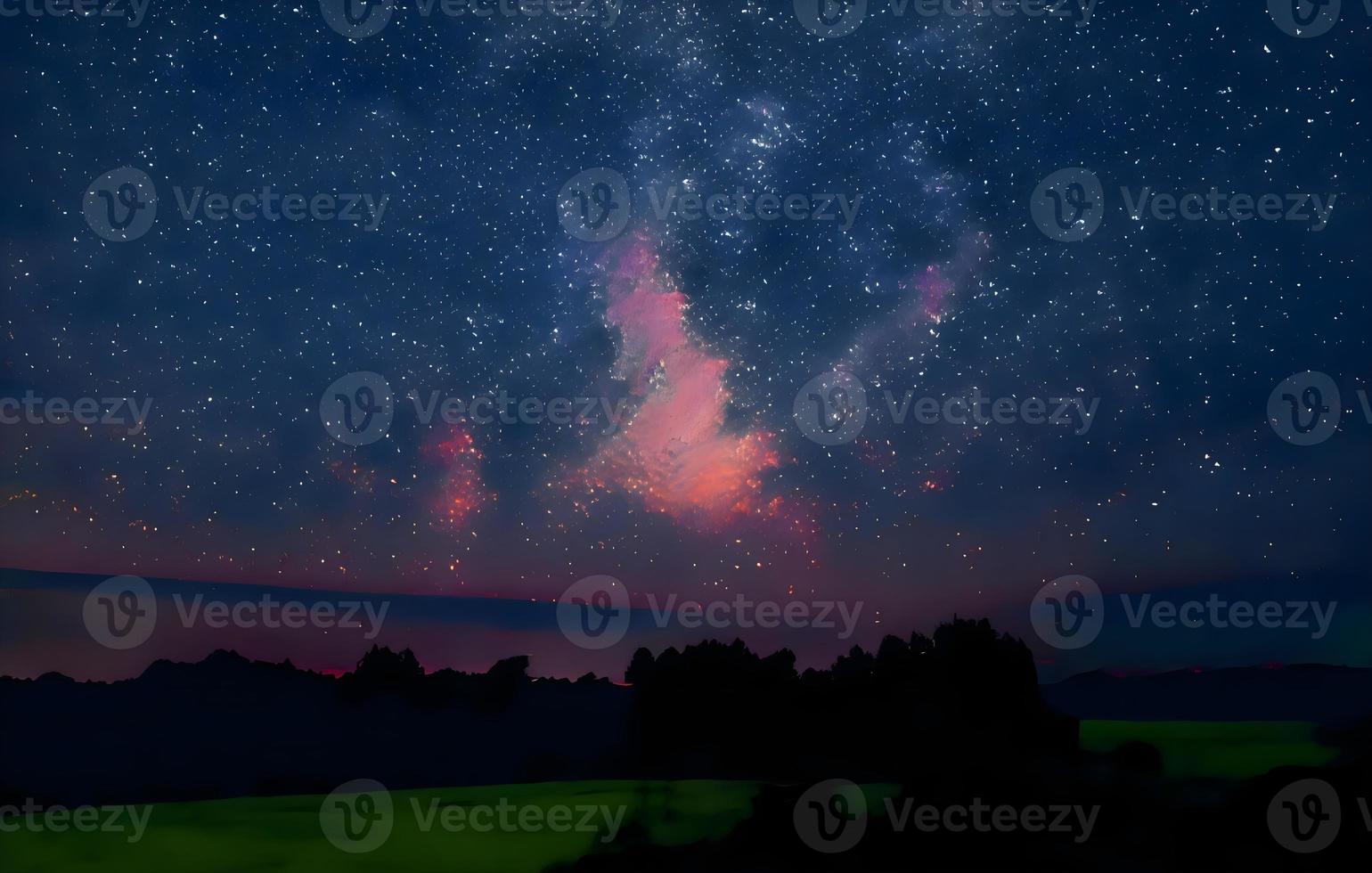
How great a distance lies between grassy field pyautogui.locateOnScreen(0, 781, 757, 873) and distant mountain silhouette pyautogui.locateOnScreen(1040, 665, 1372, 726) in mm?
4684

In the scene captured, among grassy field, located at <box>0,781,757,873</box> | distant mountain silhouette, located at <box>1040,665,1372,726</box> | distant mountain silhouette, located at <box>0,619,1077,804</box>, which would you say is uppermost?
distant mountain silhouette, located at <box>1040,665,1372,726</box>

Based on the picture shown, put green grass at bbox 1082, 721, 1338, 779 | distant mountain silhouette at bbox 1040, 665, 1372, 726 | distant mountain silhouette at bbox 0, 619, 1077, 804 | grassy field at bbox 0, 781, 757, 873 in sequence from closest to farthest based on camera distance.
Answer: grassy field at bbox 0, 781, 757, 873
distant mountain silhouette at bbox 0, 619, 1077, 804
green grass at bbox 1082, 721, 1338, 779
distant mountain silhouette at bbox 1040, 665, 1372, 726

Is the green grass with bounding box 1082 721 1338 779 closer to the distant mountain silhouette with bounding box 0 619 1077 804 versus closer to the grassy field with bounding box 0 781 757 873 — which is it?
the distant mountain silhouette with bounding box 0 619 1077 804

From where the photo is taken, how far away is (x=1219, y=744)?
10039 mm

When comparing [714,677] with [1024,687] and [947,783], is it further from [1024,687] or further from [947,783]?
[1024,687]

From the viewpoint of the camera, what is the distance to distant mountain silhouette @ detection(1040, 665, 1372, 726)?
1016cm

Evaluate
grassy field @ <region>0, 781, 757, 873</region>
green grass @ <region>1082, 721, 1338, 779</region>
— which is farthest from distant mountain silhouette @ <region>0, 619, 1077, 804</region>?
green grass @ <region>1082, 721, 1338, 779</region>

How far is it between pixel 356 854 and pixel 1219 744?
32.8 ft

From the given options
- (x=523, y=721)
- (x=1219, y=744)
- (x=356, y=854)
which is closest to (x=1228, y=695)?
(x=1219, y=744)

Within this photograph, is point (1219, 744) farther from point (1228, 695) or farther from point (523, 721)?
point (523, 721)

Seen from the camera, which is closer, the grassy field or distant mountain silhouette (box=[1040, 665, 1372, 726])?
the grassy field

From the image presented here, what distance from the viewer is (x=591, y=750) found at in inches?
394

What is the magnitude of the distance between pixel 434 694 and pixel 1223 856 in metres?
8.85

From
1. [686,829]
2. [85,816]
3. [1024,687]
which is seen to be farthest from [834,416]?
[85,816]
